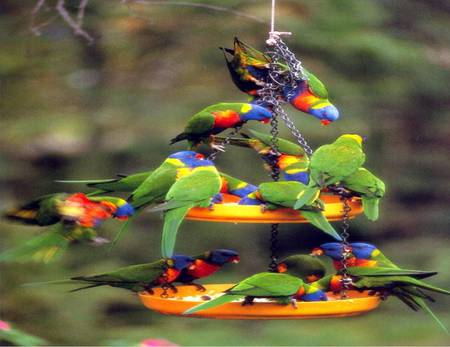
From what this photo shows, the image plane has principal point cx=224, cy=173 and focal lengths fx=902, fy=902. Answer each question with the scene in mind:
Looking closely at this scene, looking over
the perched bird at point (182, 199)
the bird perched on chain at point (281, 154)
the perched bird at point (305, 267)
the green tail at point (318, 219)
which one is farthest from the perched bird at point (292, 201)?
the perched bird at point (305, 267)

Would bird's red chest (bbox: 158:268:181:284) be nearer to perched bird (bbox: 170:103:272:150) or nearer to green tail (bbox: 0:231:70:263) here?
green tail (bbox: 0:231:70:263)

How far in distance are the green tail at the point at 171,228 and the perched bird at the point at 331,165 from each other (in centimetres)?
33

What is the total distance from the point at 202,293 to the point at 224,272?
8.03ft

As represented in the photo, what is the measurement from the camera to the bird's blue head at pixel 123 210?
8.98ft

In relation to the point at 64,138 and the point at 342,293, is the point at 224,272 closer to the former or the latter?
the point at 64,138

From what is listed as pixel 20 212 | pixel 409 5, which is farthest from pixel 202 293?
pixel 409 5

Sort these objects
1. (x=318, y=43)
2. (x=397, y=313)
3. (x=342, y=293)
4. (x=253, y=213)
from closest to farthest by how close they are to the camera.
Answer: (x=253, y=213) → (x=342, y=293) → (x=318, y=43) → (x=397, y=313)

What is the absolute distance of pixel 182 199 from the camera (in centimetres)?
259

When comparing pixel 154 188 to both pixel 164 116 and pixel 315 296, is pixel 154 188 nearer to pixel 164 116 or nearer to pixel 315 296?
pixel 315 296

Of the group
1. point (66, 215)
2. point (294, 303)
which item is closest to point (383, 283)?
point (294, 303)

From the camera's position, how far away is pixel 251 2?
16.2 ft

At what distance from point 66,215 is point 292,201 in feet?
2.25

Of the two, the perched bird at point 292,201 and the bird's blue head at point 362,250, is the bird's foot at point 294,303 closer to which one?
the perched bird at point 292,201

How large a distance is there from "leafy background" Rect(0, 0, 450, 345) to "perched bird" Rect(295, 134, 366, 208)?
2.06 metres
